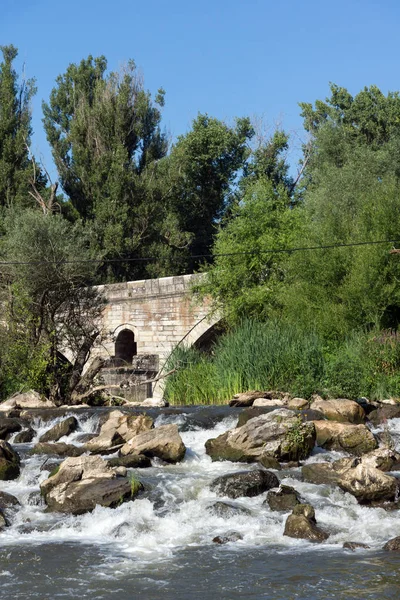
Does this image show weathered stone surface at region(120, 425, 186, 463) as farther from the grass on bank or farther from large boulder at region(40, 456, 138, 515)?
the grass on bank

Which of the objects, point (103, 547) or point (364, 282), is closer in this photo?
point (103, 547)

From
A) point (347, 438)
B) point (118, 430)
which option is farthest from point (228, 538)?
point (118, 430)

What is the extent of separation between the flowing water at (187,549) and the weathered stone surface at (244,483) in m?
0.12

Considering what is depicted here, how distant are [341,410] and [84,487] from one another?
594 cm

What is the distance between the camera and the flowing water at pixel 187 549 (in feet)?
28.1

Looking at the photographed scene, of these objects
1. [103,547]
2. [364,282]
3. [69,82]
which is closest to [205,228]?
[69,82]

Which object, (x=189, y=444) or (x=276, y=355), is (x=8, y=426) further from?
(x=276, y=355)

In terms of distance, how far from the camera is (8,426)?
16.9 meters

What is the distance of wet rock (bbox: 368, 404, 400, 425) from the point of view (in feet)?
53.6

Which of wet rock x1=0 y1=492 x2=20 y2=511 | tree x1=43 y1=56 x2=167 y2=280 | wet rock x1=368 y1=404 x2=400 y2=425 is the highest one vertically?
tree x1=43 y1=56 x2=167 y2=280

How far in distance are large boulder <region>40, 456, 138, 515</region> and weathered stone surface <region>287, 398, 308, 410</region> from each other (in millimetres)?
5110

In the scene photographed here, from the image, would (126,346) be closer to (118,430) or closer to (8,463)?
(118,430)

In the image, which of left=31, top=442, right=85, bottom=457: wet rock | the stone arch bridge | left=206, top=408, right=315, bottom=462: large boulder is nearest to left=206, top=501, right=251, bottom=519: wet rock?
left=206, top=408, right=315, bottom=462: large boulder

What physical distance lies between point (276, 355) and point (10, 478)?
751 centimetres
